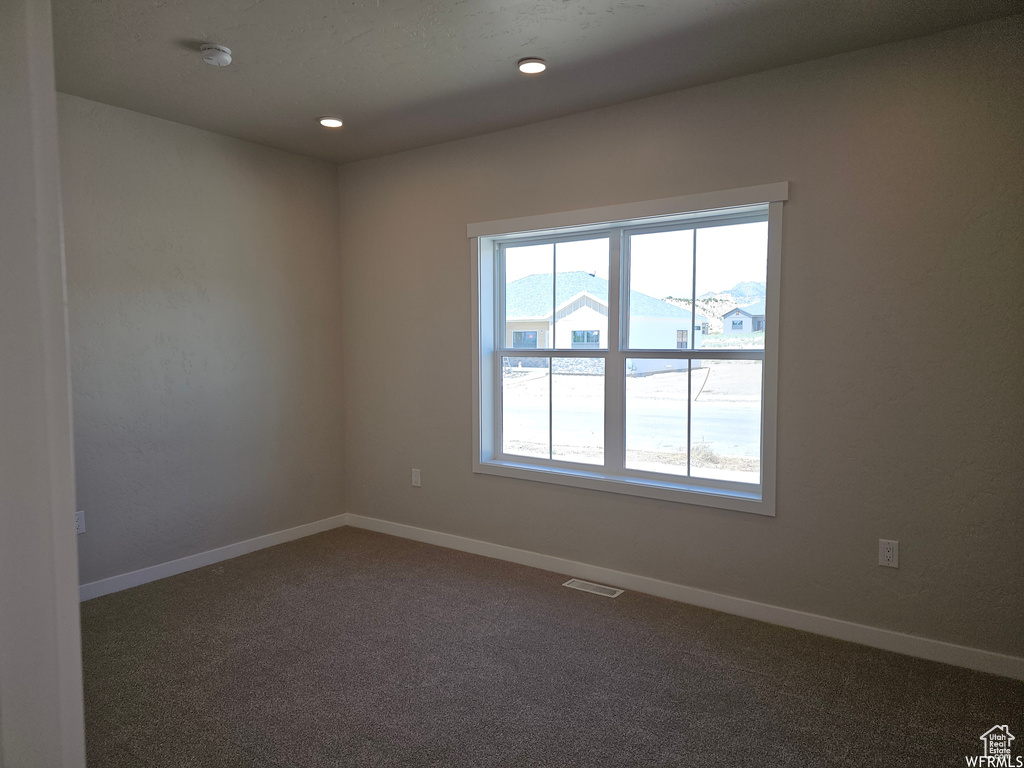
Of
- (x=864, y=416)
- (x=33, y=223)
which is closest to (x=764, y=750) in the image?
(x=864, y=416)

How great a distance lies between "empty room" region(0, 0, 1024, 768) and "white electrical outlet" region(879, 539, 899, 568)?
0.6 inches

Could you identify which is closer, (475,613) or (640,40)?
(640,40)

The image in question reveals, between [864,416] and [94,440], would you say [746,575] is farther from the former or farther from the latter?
[94,440]

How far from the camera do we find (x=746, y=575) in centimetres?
325

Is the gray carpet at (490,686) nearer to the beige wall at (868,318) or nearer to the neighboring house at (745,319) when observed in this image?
the beige wall at (868,318)

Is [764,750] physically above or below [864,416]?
below

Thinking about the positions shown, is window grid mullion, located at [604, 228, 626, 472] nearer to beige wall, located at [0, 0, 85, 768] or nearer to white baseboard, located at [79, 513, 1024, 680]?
white baseboard, located at [79, 513, 1024, 680]

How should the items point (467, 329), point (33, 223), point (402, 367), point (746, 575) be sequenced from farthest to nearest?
point (402, 367) < point (467, 329) < point (746, 575) < point (33, 223)

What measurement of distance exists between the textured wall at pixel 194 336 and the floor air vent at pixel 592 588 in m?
2.05

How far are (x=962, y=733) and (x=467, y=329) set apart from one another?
3.12 metres

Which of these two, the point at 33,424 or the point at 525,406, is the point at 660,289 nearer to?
the point at 525,406

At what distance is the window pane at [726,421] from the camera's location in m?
3.32

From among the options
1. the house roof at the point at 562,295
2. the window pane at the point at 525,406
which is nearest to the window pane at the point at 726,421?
the house roof at the point at 562,295

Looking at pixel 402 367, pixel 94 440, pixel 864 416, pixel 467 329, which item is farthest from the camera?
pixel 402 367
